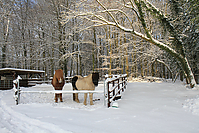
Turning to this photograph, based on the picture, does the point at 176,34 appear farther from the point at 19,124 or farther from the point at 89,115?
the point at 19,124

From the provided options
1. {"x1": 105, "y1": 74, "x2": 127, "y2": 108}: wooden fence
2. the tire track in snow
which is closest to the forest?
{"x1": 105, "y1": 74, "x2": 127, "y2": 108}: wooden fence

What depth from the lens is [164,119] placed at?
12.0 feet

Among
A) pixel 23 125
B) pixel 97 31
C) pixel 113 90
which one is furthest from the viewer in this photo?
pixel 97 31

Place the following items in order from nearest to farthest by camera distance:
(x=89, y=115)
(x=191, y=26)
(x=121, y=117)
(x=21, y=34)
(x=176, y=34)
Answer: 1. (x=121, y=117)
2. (x=89, y=115)
3. (x=176, y=34)
4. (x=191, y=26)
5. (x=21, y=34)

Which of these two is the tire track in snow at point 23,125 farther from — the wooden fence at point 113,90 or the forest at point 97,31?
the forest at point 97,31

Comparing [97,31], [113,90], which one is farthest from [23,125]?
[97,31]

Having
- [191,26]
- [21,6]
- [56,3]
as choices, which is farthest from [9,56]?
[191,26]

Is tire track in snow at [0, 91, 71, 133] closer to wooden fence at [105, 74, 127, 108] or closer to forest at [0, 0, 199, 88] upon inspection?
wooden fence at [105, 74, 127, 108]

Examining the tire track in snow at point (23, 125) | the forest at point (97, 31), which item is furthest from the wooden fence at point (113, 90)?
the forest at point (97, 31)

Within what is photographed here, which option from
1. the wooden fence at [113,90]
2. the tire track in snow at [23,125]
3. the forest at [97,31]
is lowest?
the tire track in snow at [23,125]

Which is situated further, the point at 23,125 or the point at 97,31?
the point at 97,31

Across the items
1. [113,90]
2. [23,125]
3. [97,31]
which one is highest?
[97,31]

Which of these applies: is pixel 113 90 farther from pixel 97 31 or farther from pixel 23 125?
pixel 97 31

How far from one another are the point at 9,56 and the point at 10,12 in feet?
19.0
